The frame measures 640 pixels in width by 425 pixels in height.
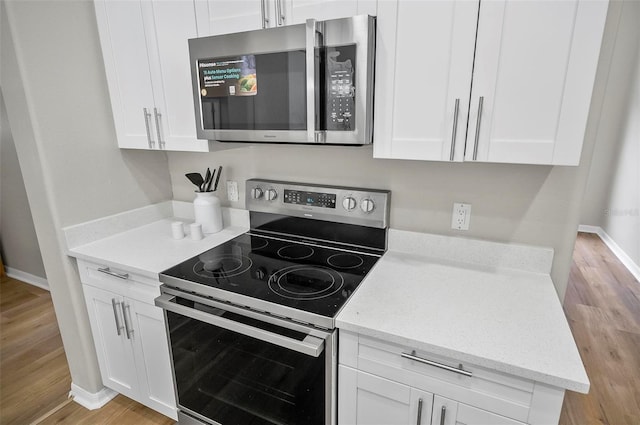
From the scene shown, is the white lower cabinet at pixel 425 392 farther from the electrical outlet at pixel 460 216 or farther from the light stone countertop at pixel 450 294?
the electrical outlet at pixel 460 216

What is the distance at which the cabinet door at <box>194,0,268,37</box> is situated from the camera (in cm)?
135

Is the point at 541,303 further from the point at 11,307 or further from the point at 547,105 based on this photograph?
the point at 11,307

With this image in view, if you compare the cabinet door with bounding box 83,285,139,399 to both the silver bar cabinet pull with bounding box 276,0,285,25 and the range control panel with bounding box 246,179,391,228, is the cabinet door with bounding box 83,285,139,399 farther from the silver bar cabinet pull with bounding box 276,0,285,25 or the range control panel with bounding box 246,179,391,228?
the silver bar cabinet pull with bounding box 276,0,285,25

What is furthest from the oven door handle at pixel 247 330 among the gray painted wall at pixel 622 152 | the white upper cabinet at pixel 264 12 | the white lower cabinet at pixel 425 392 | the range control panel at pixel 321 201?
the gray painted wall at pixel 622 152

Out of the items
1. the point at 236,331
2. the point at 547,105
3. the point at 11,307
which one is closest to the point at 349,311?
the point at 236,331

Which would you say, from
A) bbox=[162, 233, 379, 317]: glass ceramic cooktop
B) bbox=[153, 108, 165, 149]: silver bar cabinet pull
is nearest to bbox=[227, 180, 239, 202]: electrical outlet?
bbox=[162, 233, 379, 317]: glass ceramic cooktop

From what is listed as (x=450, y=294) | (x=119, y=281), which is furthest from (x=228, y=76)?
(x=450, y=294)

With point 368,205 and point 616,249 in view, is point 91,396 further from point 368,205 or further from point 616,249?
point 616,249

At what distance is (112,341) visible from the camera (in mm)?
1827

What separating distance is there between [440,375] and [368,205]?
2.53 feet

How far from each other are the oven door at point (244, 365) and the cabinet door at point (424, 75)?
74 centimetres

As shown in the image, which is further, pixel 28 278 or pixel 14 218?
pixel 28 278

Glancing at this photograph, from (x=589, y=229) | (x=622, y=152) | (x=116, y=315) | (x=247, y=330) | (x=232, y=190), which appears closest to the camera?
(x=247, y=330)

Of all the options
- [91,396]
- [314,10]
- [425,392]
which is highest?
[314,10]
